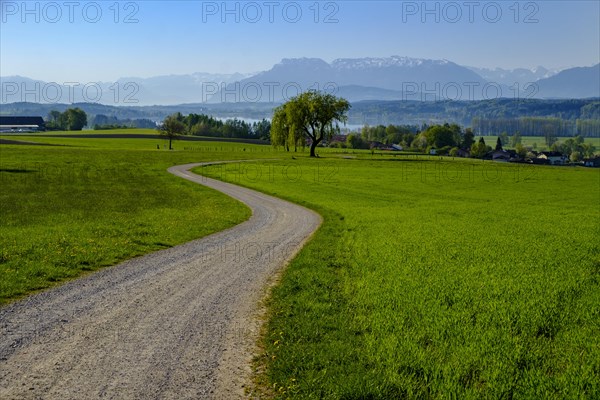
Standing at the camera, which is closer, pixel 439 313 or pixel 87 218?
pixel 439 313

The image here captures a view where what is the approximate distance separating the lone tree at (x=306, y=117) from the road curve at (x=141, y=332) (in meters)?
92.7

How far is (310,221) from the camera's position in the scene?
118 ft

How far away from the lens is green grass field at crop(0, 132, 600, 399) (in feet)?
34.8

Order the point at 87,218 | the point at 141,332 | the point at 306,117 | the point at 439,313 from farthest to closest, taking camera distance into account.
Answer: the point at 306,117 → the point at 87,218 → the point at 439,313 → the point at 141,332

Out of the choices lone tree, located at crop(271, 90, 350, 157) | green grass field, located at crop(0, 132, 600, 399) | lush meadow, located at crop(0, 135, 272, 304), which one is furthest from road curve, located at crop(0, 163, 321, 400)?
lone tree, located at crop(271, 90, 350, 157)

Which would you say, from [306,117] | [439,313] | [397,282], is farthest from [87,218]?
[306,117]

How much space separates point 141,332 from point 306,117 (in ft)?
340

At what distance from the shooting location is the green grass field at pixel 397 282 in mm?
10594

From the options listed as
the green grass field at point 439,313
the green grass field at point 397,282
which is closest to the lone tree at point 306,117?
the green grass field at point 397,282

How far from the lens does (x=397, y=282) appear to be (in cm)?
1764

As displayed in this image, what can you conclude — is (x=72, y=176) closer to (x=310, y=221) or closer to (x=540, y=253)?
(x=310, y=221)

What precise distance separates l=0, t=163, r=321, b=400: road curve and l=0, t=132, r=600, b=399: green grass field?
1.00 m

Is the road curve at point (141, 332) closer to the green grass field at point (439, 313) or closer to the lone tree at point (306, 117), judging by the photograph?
the green grass field at point (439, 313)

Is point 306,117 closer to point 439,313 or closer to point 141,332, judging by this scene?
point 439,313
